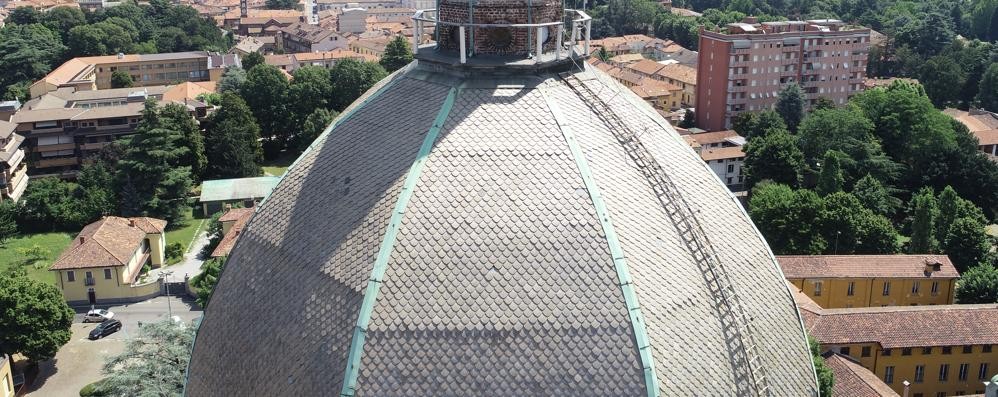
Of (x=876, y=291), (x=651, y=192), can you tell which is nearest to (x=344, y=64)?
(x=876, y=291)

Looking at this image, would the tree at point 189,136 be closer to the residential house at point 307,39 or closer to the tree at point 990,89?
the residential house at point 307,39

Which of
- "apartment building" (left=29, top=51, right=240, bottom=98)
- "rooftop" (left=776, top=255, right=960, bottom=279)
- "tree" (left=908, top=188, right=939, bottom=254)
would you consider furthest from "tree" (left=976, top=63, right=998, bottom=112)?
"apartment building" (left=29, top=51, right=240, bottom=98)

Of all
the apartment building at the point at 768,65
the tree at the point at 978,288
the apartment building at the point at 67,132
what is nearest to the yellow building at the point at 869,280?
the tree at the point at 978,288

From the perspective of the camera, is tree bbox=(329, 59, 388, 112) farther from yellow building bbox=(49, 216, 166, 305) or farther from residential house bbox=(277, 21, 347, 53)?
residential house bbox=(277, 21, 347, 53)

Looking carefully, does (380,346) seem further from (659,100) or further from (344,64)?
(659,100)

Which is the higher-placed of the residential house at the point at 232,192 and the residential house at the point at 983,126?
the residential house at the point at 983,126
